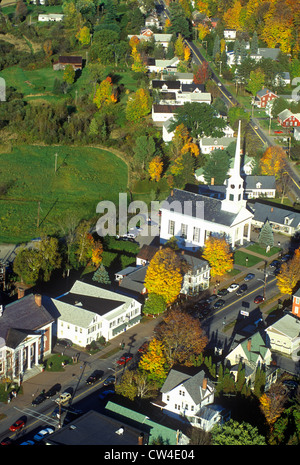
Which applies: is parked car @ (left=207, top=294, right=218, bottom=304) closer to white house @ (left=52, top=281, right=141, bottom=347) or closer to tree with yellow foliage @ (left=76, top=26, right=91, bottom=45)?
white house @ (left=52, top=281, right=141, bottom=347)

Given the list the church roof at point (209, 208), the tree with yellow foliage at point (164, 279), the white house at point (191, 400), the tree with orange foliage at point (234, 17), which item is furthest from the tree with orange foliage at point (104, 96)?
the white house at point (191, 400)

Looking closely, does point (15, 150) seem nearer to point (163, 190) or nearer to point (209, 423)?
point (163, 190)

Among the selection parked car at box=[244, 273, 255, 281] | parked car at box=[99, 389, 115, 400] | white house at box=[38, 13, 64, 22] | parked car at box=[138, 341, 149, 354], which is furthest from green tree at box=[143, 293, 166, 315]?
white house at box=[38, 13, 64, 22]

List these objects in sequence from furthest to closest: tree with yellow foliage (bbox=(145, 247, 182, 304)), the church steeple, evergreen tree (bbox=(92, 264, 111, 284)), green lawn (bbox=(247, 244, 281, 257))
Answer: green lawn (bbox=(247, 244, 281, 257)), the church steeple, evergreen tree (bbox=(92, 264, 111, 284)), tree with yellow foliage (bbox=(145, 247, 182, 304))

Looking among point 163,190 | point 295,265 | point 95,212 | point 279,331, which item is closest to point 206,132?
point 163,190

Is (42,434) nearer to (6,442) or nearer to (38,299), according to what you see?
(6,442)

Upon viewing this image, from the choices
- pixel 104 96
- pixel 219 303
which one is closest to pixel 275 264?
pixel 219 303

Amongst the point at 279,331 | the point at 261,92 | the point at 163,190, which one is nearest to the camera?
the point at 279,331
